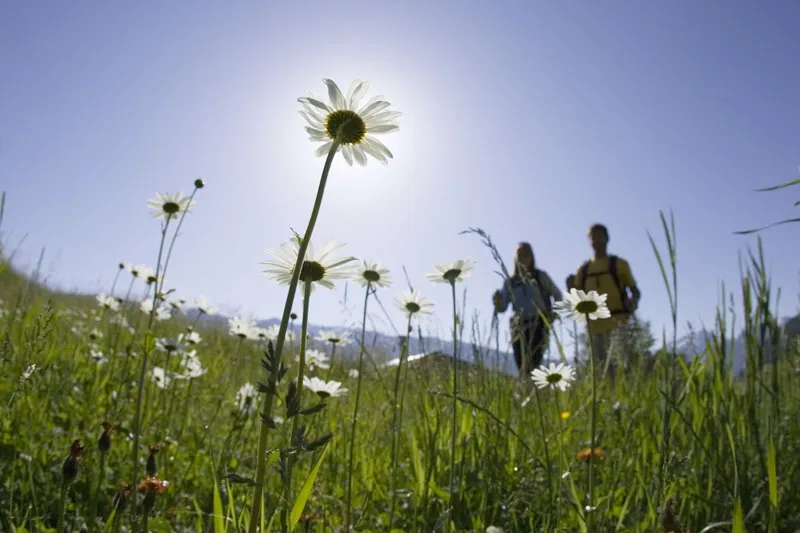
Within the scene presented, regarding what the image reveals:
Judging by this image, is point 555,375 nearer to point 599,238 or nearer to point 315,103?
point 315,103

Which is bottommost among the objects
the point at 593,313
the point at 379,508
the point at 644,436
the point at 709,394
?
the point at 379,508

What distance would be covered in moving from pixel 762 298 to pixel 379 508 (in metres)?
1.49

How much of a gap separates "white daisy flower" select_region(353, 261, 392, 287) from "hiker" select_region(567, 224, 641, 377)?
3.25m

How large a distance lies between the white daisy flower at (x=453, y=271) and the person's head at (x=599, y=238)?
3.64 metres

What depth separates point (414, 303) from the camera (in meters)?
2.37

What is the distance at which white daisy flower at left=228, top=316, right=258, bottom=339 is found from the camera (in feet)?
11.7

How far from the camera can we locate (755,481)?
1.81m

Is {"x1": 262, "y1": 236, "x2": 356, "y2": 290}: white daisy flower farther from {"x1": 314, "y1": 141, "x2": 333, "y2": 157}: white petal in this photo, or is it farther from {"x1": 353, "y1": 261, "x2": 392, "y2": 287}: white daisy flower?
{"x1": 353, "y1": 261, "x2": 392, "y2": 287}: white daisy flower

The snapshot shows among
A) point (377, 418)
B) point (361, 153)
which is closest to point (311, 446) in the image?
point (361, 153)

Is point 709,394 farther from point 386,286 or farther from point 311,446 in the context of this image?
point 311,446

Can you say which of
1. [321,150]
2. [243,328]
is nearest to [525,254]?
[243,328]

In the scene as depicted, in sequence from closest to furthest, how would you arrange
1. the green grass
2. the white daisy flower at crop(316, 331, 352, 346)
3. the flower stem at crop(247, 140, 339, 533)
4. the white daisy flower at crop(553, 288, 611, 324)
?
1. the flower stem at crop(247, 140, 339, 533)
2. the green grass
3. the white daisy flower at crop(553, 288, 611, 324)
4. the white daisy flower at crop(316, 331, 352, 346)

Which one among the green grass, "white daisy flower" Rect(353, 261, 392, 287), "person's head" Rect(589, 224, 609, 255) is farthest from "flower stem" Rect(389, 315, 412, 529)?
"person's head" Rect(589, 224, 609, 255)

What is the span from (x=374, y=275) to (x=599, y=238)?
3.98m
